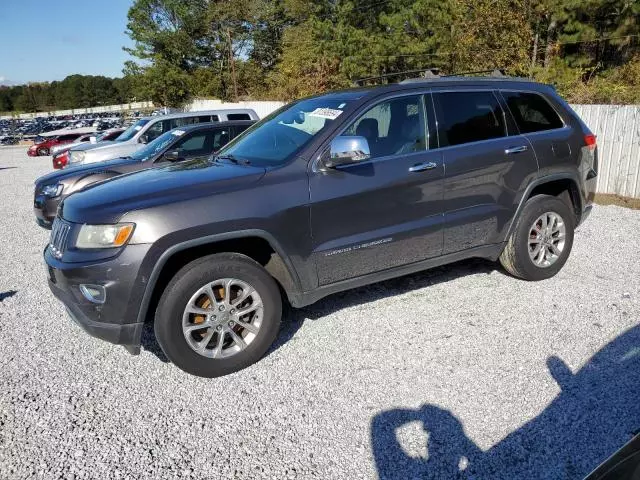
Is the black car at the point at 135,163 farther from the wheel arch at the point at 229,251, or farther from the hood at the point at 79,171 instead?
the wheel arch at the point at 229,251

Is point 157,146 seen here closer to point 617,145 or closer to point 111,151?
point 111,151

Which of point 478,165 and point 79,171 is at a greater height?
point 478,165

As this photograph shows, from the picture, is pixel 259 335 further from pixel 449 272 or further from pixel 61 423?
pixel 449 272

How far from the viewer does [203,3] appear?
49.6 meters

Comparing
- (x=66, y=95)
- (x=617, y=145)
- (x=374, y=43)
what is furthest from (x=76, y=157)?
(x=66, y=95)

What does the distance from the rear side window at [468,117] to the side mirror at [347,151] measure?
0.98 metres

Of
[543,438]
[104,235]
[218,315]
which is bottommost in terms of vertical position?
[543,438]

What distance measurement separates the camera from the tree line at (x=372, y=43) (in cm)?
1460

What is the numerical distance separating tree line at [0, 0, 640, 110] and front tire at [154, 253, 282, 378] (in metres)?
10.4

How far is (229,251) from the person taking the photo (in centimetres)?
350

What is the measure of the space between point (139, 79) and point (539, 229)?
51.7 m

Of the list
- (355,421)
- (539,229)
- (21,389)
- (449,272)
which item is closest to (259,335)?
(355,421)

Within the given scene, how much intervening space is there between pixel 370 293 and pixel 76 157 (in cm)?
913

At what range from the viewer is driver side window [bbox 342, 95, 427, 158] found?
3.94 meters
